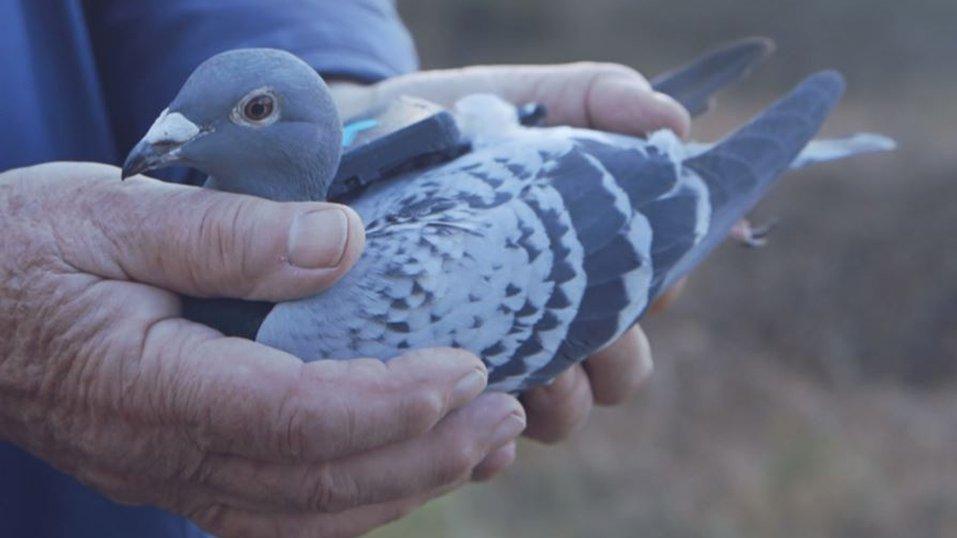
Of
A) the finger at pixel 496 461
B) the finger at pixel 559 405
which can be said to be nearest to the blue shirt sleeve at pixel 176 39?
the finger at pixel 559 405

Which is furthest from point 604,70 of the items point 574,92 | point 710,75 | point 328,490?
point 328,490

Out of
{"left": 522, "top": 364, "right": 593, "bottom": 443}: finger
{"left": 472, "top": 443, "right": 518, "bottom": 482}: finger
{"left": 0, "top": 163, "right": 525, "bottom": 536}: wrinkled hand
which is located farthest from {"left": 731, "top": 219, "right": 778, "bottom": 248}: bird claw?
{"left": 0, "top": 163, "right": 525, "bottom": 536}: wrinkled hand

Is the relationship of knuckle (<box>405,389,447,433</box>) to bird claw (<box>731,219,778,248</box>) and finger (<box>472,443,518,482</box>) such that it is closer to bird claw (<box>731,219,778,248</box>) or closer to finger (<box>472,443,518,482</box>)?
finger (<box>472,443,518,482</box>)

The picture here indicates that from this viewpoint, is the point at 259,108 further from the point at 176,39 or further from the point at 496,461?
the point at 496,461

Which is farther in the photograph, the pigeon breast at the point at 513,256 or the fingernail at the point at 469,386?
the pigeon breast at the point at 513,256

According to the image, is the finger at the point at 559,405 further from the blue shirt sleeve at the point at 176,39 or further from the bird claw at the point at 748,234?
the blue shirt sleeve at the point at 176,39

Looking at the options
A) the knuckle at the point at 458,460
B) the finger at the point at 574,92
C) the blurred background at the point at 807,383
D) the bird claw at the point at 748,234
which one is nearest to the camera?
the knuckle at the point at 458,460

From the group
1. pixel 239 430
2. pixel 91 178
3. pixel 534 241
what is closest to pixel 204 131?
pixel 91 178

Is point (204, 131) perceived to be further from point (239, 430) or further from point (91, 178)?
point (239, 430)
